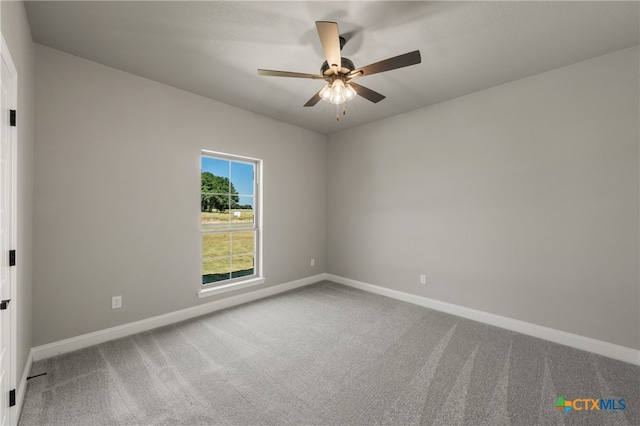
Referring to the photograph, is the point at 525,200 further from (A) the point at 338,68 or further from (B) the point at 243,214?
(B) the point at 243,214

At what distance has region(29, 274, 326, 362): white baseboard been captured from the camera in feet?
7.73

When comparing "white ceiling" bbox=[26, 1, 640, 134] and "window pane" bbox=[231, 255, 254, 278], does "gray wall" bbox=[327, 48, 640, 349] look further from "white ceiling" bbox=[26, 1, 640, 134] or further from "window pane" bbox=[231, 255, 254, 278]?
"window pane" bbox=[231, 255, 254, 278]

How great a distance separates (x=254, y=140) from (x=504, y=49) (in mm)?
3028

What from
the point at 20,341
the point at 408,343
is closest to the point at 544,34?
the point at 408,343

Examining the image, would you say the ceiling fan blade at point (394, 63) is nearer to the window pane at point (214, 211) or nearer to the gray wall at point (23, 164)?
the gray wall at point (23, 164)

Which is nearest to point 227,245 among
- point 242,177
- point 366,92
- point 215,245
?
point 215,245

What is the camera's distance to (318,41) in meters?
2.24

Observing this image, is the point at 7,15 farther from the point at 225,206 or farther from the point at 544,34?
the point at 544,34

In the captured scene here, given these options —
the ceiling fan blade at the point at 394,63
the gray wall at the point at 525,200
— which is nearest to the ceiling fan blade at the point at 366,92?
the ceiling fan blade at the point at 394,63

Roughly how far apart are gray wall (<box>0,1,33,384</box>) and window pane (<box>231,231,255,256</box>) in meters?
1.98

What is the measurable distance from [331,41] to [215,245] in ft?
9.43

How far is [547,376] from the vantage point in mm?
2125

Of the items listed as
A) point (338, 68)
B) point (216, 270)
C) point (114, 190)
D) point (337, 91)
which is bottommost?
point (216, 270)

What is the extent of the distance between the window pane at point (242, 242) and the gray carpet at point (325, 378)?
41.4 inches
